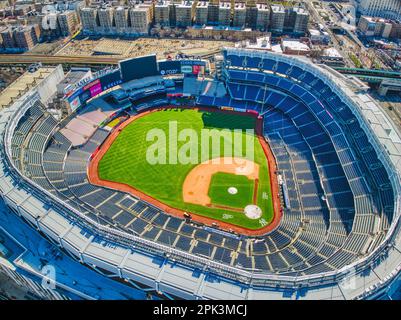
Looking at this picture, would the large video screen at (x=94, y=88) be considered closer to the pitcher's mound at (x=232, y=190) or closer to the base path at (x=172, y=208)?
the base path at (x=172, y=208)

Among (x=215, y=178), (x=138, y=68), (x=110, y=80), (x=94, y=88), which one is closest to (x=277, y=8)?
(x=138, y=68)

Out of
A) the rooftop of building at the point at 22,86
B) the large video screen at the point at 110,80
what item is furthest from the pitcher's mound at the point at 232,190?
the rooftop of building at the point at 22,86

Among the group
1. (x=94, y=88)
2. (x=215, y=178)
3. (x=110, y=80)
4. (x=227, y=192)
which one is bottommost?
(x=227, y=192)

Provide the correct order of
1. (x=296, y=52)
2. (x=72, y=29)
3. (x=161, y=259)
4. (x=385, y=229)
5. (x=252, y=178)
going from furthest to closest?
(x=72, y=29) → (x=296, y=52) → (x=252, y=178) → (x=385, y=229) → (x=161, y=259)

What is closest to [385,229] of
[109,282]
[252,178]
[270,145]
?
[252,178]

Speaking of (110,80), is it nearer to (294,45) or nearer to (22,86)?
(22,86)

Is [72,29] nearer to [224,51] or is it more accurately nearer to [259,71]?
[224,51]

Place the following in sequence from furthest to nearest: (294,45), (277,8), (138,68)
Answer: (277,8) → (294,45) → (138,68)
